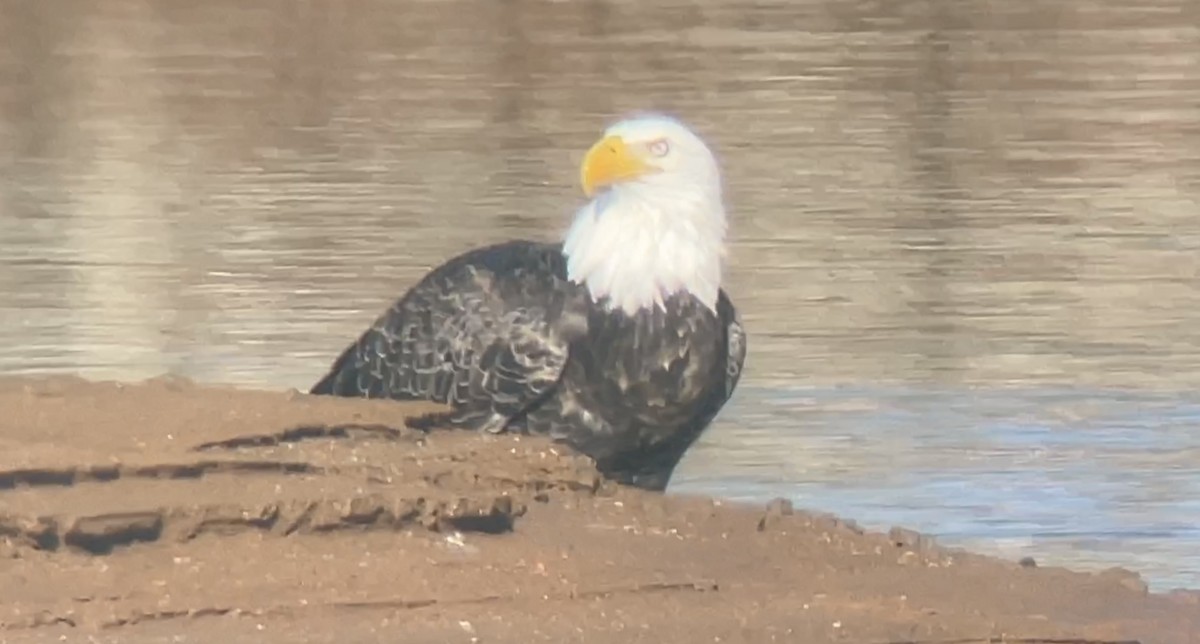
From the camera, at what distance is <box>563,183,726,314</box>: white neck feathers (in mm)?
2785

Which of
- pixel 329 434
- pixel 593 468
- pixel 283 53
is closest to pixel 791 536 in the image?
pixel 593 468

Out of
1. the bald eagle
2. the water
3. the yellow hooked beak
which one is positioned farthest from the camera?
the water

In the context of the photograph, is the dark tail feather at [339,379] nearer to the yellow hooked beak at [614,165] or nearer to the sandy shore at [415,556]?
the yellow hooked beak at [614,165]

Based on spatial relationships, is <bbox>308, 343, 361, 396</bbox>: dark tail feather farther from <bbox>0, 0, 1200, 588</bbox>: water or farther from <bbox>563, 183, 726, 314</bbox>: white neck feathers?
<bbox>0, 0, 1200, 588</bbox>: water

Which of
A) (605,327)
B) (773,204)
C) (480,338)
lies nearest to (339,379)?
(480,338)

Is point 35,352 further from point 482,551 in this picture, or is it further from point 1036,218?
point 482,551

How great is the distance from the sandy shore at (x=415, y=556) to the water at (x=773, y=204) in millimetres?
1156

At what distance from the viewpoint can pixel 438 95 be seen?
20.1 feet

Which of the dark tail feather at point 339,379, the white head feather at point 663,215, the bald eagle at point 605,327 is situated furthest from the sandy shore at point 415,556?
the dark tail feather at point 339,379

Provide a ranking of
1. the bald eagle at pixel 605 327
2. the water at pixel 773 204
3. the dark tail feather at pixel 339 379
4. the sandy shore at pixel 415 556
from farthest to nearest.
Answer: the water at pixel 773 204
the dark tail feather at pixel 339 379
the bald eagle at pixel 605 327
the sandy shore at pixel 415 556

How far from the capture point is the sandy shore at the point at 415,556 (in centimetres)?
160

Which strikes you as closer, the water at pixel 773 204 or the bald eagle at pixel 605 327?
the bald eagle at pixel 605 327

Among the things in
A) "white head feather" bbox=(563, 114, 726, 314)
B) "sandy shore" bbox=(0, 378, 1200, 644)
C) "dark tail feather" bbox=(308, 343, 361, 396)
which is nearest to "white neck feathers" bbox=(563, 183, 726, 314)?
"white head feather" bbox=(563, 114, 726, 314)

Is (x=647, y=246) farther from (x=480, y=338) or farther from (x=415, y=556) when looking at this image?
(x=415, y=556)
